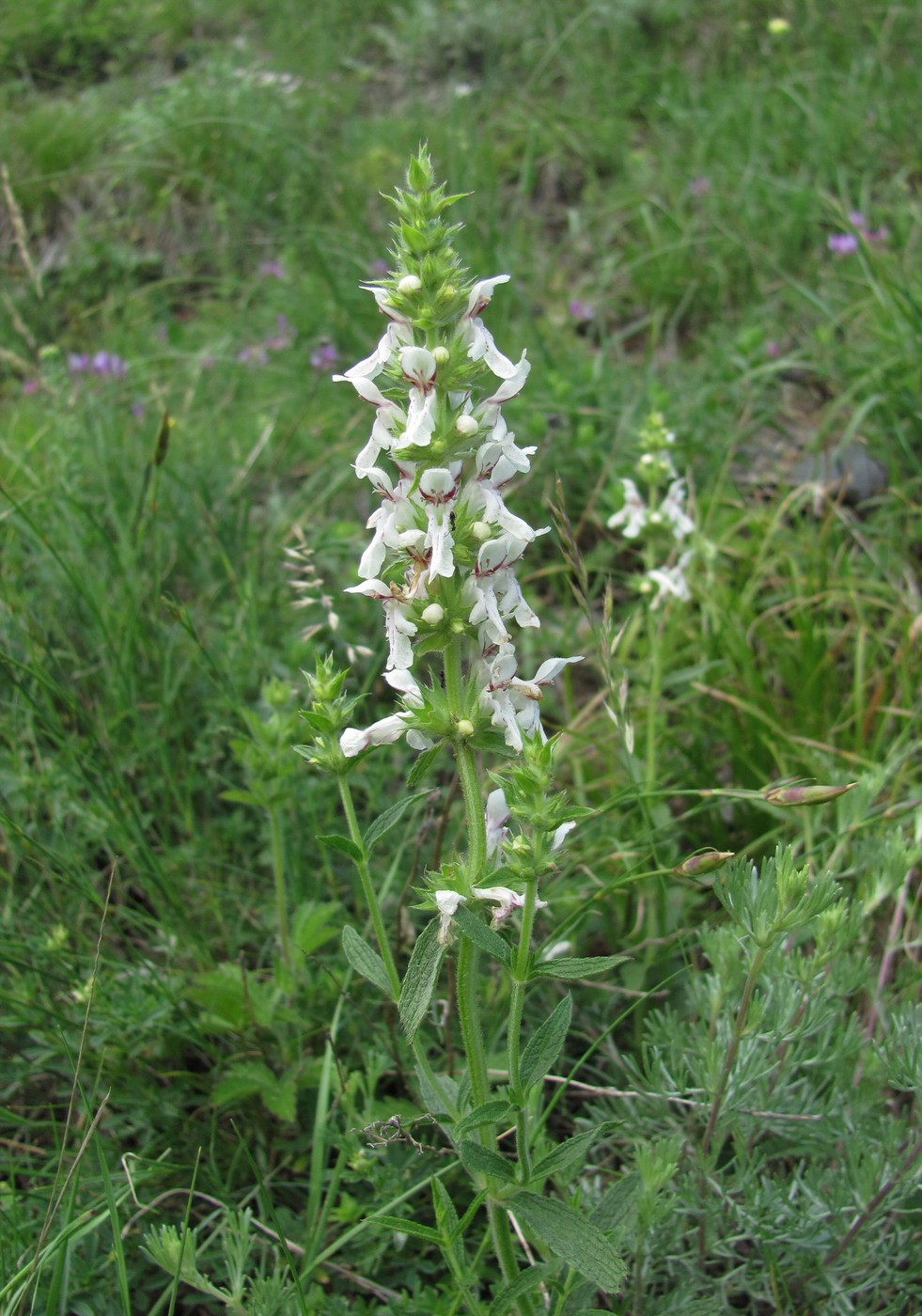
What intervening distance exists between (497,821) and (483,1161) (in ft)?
1.36

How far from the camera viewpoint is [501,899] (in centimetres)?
124

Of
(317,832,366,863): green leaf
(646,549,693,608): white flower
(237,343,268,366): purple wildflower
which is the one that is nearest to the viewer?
(317,832,366,863): green leaf

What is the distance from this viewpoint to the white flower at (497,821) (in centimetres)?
138

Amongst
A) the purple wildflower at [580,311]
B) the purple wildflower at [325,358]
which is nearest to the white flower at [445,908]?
the purple wildflower at [325,358]

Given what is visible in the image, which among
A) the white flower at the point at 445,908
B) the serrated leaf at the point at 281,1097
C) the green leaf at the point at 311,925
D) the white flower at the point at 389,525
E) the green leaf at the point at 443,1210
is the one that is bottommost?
the serrated leaf at the point at 281,1097

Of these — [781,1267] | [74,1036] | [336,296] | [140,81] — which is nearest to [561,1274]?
[781,1267]

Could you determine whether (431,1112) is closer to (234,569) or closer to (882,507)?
(234,569)

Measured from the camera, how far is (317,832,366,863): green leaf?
125 cm

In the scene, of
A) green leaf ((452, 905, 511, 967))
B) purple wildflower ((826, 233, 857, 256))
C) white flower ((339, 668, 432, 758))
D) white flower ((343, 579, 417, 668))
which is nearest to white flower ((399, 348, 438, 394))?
white flower ((343, 579, 417, 668))

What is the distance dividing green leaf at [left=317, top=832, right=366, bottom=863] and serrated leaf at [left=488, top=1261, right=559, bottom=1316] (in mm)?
523

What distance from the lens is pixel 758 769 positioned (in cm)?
239

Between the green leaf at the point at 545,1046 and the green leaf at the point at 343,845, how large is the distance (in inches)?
12.1

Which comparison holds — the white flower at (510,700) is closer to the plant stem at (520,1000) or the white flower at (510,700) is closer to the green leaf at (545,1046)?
the plant stem at (520,1000)

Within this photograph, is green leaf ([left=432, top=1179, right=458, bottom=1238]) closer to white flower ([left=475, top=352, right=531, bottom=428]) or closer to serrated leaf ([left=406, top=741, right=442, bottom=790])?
serrated leaf ([left=406, top=741, right=442, bottom=790])
